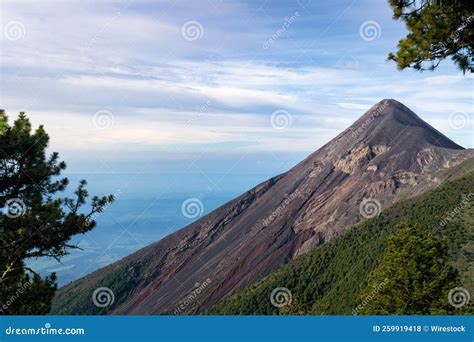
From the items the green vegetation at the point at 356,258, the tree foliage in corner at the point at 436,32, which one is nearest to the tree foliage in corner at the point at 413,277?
the tree foliage in corner at the point at 436,32

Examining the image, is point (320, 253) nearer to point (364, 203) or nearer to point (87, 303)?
point (364, 203)

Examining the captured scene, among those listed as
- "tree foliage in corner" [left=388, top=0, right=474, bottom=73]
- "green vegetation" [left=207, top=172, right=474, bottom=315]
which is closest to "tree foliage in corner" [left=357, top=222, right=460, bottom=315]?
"tree foliage in corner" [left=388, top=0, right=474, bottom=73]

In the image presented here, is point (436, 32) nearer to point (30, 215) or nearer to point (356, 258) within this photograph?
point (30, 215)

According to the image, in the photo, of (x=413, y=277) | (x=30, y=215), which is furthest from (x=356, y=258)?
(x=30, y=215)

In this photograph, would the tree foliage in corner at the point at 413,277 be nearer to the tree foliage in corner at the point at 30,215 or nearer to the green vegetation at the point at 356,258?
the tree foliage in corner at the point at 30,215

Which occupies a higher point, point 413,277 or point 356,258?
point 413,277

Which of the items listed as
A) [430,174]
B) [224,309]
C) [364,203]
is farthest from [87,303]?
[430,174]

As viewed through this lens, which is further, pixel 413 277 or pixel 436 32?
pixel 413 277

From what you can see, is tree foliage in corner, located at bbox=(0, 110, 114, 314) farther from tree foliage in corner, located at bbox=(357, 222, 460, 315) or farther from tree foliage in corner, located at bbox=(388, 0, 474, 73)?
tree foliage in corner, located at bbox=(357, 222, 460, 315)
